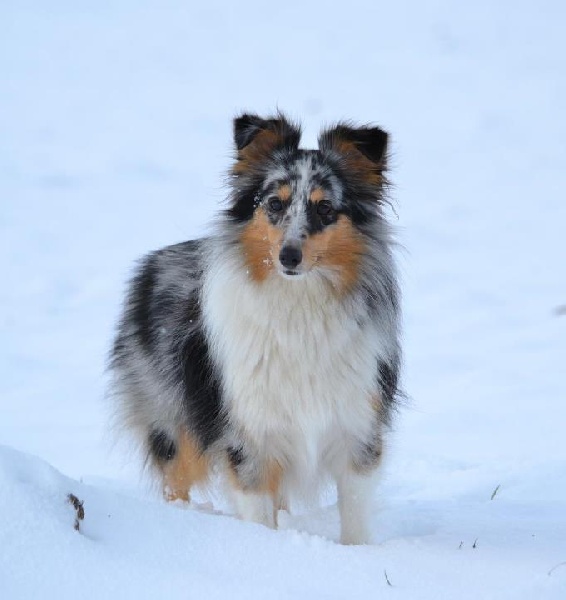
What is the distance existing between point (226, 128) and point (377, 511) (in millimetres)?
11738

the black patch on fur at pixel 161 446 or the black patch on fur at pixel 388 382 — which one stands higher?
the black patch on fur at pixel 388 382

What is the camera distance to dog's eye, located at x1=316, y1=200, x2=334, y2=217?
4359mm

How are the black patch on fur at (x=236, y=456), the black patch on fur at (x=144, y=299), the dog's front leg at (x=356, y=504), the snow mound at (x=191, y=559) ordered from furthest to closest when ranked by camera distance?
the black patch on fur at (x=144, y=299)
the dog's front leg at (x=356, y=504)
the black patch on fur at (x=236, y=456)
the snow mound at (x=191, y=559)

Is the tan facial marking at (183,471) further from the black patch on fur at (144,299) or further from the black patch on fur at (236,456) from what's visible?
the black patch on fur at (236,456)

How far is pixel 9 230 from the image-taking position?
12891 millimetres

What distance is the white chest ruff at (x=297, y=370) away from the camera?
4.35m

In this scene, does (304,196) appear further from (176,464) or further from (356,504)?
(176,464)

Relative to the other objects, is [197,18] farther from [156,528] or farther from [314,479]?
[156,528]

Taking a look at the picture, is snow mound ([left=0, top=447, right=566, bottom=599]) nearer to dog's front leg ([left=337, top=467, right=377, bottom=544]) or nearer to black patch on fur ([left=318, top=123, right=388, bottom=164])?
dog's front leg ([left=337, top=467, right=377, bottom=544])

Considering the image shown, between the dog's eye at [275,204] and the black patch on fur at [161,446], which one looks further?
the black patch on fur at [161,446]

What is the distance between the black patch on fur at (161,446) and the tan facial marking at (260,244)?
56.3 inches

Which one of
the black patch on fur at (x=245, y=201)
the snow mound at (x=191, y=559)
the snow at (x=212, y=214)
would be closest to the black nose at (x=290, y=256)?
the black patch on fur at (x=245, y=201)

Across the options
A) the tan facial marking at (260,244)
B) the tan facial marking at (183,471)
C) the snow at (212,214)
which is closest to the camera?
the snow at (212,214)

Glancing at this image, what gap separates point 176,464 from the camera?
5488 mm
